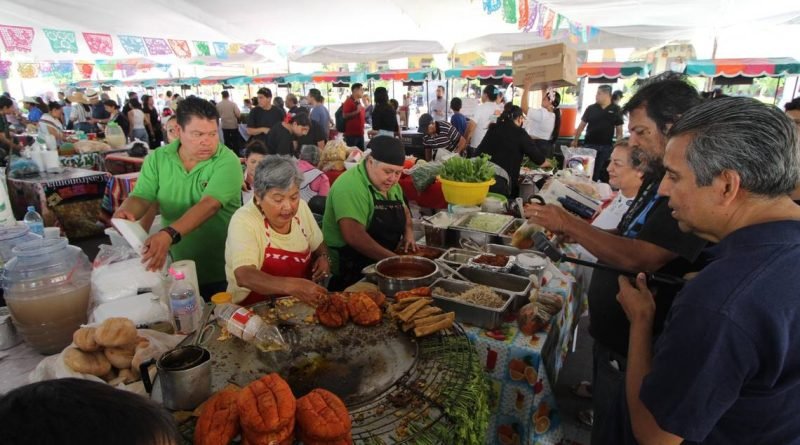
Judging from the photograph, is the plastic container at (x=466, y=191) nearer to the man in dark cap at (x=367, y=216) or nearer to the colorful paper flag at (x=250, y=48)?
the man in dark cap at (x=367, y=216)

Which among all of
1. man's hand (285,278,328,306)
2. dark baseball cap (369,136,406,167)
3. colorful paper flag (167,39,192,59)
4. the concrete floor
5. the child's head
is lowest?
the concrete floor

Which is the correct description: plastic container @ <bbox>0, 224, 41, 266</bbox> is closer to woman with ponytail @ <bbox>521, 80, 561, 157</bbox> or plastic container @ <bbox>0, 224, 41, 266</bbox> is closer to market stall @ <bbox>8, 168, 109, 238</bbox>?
market stall @ <bbox>8, 168, 109, 238</bbox>

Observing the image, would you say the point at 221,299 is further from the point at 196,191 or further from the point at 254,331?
the point at 196,191

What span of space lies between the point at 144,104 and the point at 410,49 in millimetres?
9381

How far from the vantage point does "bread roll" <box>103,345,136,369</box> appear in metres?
1.59

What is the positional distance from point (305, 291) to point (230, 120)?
1116cm

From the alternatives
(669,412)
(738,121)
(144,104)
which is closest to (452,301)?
(669,412)

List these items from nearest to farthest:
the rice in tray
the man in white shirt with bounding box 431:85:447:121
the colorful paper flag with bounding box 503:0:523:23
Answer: the rice in tray < the colorful paper flag with bounding box 503:0:523:23 < the man in white shirt with bounding box 431:85:447:121

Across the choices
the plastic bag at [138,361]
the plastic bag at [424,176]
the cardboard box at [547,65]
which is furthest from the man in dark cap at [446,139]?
the plastic bag at [138,361]

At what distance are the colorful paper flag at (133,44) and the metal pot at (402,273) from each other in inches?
398

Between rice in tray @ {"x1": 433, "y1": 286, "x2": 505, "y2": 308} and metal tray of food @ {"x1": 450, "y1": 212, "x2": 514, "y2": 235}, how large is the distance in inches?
38.6

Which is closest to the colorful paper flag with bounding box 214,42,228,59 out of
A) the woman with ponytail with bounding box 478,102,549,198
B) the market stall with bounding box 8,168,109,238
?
the market stall with bounding box 8,168,109,238

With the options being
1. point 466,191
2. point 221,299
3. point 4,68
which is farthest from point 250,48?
point 4,68

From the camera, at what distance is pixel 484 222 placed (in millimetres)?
3412
